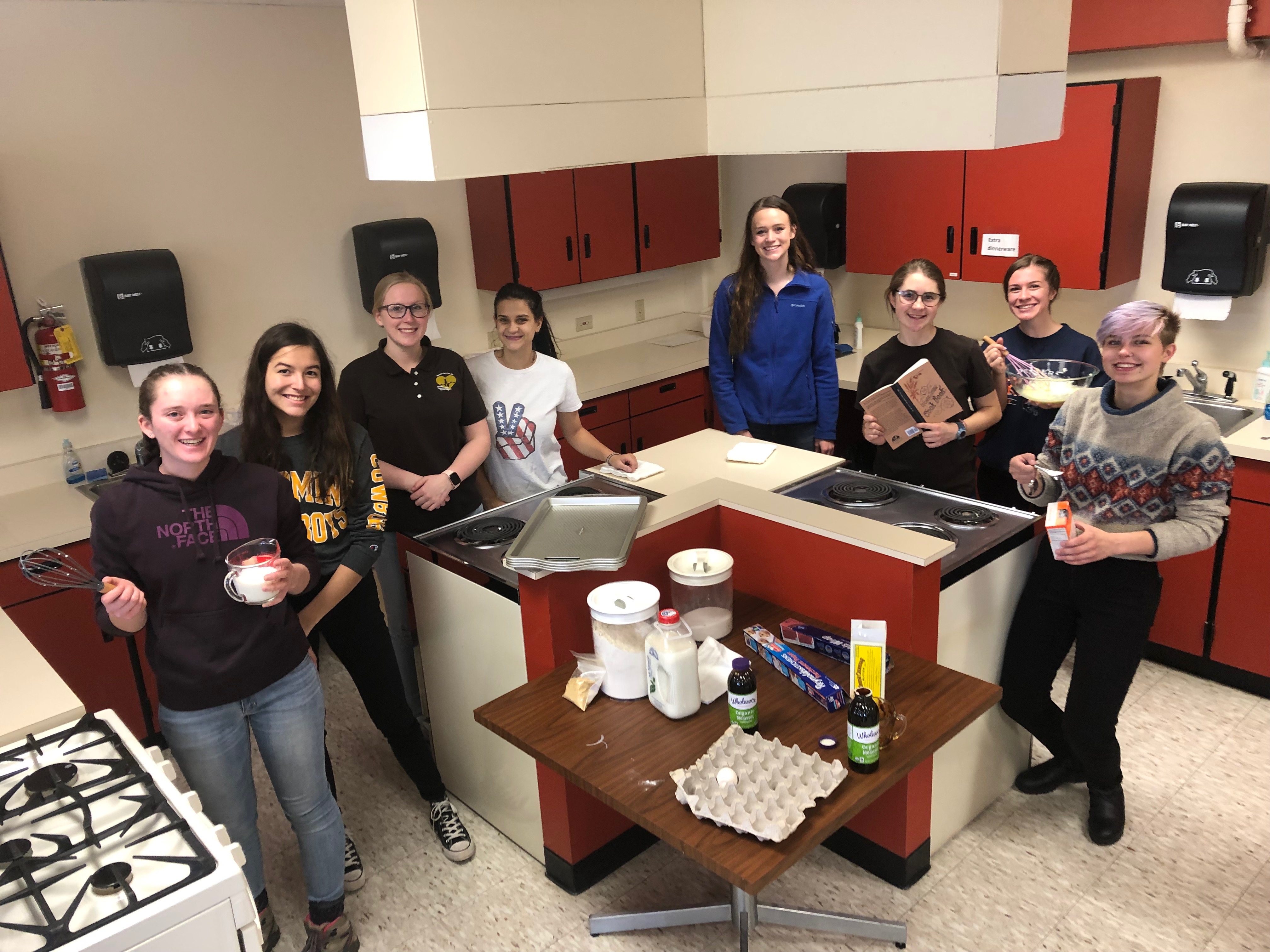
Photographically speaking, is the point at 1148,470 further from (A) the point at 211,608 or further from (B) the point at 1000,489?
(A) the point at 211,608

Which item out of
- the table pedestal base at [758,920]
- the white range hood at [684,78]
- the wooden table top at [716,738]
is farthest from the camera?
the table pedestal base at [758,920]

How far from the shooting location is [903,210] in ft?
13.4

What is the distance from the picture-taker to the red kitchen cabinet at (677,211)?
472 cm

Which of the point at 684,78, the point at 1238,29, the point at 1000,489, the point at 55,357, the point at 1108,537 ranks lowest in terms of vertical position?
the point at 1000,489

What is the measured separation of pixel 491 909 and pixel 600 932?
30 centimetres

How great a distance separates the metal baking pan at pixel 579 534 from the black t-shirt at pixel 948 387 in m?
Answer: 0.95

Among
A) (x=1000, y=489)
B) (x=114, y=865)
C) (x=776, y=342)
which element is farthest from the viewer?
(x=776, y=342)

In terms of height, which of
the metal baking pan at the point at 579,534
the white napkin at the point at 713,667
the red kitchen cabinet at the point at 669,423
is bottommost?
the red kitchen cabinet at the point at 669,423

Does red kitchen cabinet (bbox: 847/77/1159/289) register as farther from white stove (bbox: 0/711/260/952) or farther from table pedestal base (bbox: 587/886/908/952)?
white stove (bbox: 0/711/260/952)

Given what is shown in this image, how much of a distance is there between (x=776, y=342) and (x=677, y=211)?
1.75 metres

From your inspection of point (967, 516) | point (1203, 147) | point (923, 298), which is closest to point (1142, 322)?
point (967, 516)

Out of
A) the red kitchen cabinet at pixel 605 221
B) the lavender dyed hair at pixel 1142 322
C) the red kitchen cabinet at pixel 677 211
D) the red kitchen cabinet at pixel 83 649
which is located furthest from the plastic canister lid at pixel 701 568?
the red kitchen cabinet at pixel 677 211

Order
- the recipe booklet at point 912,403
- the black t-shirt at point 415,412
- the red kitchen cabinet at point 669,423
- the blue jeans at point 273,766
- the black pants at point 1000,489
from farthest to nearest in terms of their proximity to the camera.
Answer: the red kitchen cabinet at point 669,423, the black pants at point 1000,489, the recipe booklet at point 912,403, the black t-shirt at point 415,412, the blue jeans at point 273,766

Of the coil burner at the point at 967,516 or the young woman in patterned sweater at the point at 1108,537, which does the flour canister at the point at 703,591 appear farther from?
the young woman in patterned sweater at the point at 1108,537
